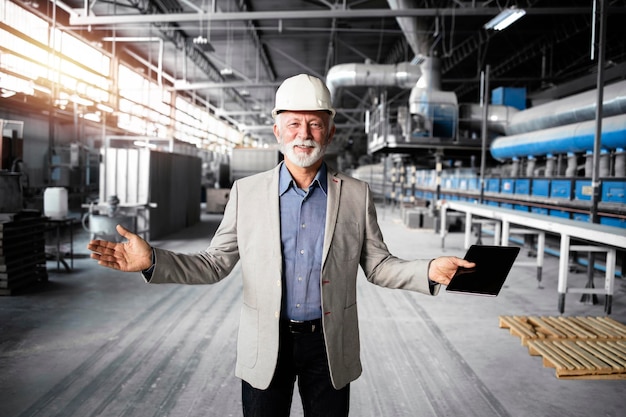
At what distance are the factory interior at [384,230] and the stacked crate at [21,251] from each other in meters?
0.03

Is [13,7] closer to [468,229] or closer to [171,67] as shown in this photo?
[171,67]

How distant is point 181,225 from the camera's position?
13.6 m

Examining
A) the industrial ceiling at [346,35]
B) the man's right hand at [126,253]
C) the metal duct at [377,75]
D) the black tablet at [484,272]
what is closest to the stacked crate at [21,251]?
the man's right hand at [126,253]

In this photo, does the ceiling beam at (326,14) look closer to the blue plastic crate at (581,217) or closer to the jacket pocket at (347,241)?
the blue plastic crate at (581,217)

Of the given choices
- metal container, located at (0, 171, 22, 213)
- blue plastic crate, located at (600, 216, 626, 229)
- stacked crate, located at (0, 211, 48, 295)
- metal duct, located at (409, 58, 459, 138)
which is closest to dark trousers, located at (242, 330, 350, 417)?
stacked crate, located at (0, 211, 48, 295)

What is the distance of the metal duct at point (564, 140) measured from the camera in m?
7.53

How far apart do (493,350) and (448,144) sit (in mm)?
9996

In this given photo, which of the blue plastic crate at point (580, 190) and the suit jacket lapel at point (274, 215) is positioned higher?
the blue plastic crate at point (580, 190)

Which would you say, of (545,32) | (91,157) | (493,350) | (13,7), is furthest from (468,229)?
(91,157)

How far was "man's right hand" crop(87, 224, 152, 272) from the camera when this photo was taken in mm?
1790

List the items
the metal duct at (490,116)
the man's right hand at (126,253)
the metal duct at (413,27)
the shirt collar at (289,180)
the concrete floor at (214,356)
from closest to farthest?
the man's right hand at (126,253) < the shirt collar at (289,180) < the concrete floor at (214,356) < the metal duct at (413,27) < the metal duct at (490,116)

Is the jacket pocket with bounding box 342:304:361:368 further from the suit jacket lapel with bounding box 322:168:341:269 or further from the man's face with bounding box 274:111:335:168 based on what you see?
the man's face with bounding box 274:111:335:168

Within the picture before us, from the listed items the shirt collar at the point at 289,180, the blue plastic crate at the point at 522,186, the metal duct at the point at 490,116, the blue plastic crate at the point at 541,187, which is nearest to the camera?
the shirt collar at the point at 289,180

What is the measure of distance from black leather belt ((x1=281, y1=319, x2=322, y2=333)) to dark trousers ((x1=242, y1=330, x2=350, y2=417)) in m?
0.02
